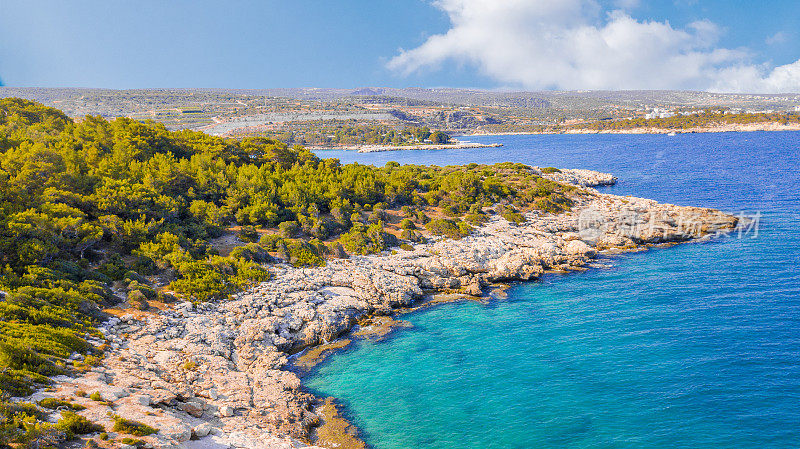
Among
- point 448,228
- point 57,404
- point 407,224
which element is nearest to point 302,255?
point 407,224

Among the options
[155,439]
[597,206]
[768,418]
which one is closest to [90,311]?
[155,439]

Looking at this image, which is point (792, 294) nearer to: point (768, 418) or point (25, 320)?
point (768, 418)

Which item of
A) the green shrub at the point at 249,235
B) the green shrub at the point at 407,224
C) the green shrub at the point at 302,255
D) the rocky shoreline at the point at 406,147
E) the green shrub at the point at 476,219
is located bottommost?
the green shrub at the point at 302,255

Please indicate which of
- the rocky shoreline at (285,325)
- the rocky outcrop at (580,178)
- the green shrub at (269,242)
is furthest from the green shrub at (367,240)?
the rocky outcrop at (580,178)

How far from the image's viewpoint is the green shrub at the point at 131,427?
16.0 metres

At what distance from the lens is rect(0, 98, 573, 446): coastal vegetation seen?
72.9ft

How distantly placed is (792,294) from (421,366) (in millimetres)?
29751

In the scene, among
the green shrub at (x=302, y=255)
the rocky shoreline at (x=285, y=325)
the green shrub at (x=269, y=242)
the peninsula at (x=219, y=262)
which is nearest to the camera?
the rocky shoreline at (x=285, y=325)

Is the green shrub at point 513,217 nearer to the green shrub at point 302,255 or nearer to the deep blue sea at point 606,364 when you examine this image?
the deep blue sea at point 606,364

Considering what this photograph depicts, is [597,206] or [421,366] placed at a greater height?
[597,206]

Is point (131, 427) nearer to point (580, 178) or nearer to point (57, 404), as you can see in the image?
point (57, 404)

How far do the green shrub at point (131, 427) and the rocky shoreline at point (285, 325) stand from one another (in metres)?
0.33

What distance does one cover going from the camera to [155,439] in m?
16.2

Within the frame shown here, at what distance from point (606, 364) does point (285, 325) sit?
825 inches
